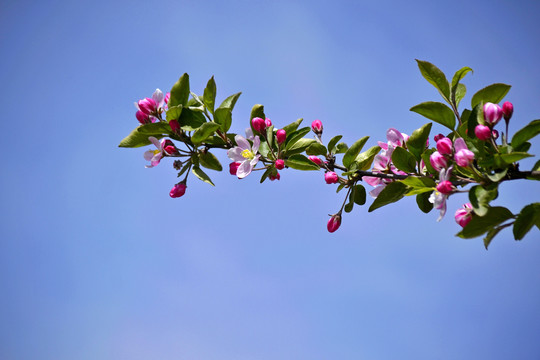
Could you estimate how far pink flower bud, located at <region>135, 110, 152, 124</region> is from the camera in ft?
6.39

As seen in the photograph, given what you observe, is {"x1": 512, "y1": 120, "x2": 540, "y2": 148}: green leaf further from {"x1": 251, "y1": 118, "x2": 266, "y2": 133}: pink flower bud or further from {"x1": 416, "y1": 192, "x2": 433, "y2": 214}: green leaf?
{"x1": 251, "y1": 118, "x2": 266, "y2": 133}: pink flower bud

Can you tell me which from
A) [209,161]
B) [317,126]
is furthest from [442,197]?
[209,161]

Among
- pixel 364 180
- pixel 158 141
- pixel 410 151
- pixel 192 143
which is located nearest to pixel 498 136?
pixel 410 151

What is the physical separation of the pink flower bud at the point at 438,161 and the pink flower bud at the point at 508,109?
0.31 meters

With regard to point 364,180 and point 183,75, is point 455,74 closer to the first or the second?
point 364,180

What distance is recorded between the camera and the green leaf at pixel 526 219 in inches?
52.4

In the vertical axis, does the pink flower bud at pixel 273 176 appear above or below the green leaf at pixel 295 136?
below

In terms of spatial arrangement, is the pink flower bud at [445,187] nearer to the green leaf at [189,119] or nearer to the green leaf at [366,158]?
the green leaf at [366,158]

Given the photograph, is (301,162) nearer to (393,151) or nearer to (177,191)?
(393,151)

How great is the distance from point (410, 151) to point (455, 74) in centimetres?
38

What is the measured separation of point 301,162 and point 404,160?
43 centimetres

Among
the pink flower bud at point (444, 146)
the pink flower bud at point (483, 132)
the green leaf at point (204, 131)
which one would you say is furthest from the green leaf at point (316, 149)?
the pink flower bud at point (483, 132)

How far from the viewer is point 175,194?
77.3 inches

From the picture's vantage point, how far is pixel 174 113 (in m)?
1.79
